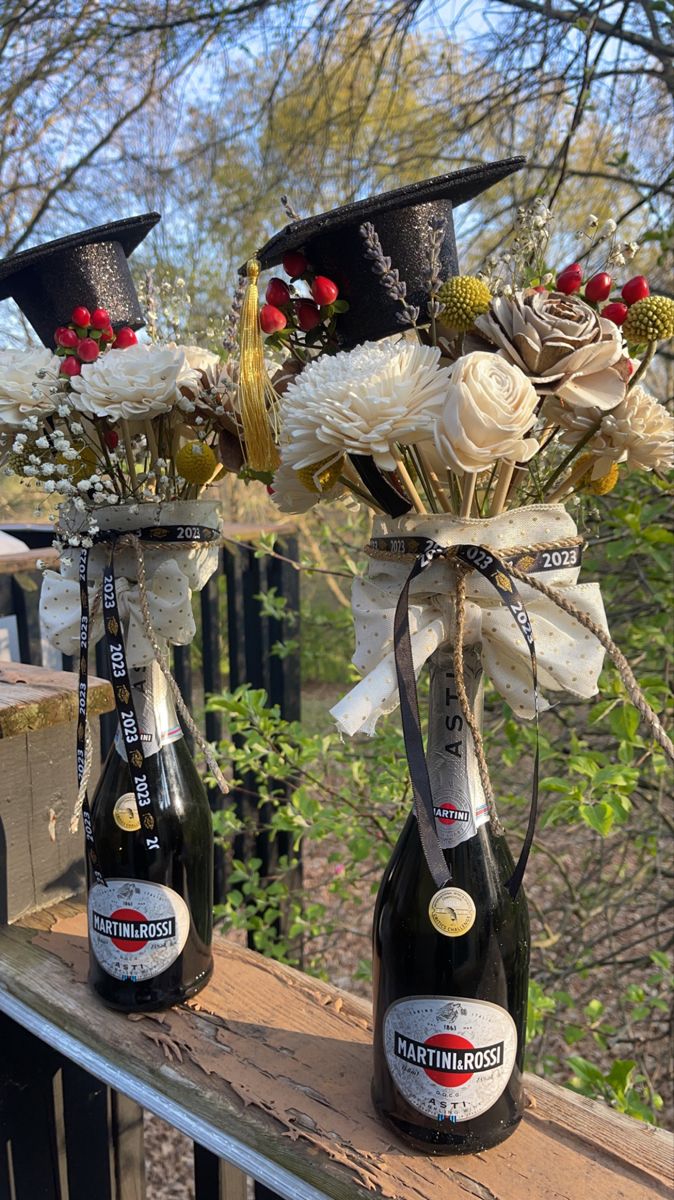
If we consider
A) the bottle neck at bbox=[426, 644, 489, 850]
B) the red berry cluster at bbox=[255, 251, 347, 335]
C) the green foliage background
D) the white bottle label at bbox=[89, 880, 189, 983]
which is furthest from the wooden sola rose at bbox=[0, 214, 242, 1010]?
the green foliage background

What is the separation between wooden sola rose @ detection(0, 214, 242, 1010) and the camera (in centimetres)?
74

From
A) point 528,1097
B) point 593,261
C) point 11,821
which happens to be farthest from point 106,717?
point 593,261

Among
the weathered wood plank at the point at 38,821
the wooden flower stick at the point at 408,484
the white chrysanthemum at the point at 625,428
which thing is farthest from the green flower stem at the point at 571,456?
the weathered wood plank at the point at 38,821

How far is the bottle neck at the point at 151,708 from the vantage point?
2.76 feet

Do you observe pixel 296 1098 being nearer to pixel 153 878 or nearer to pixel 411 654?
pixel 153 878

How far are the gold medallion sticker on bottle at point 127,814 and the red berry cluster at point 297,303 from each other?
0.48 metres

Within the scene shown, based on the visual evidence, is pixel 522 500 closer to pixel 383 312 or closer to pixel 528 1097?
pixel 383 312

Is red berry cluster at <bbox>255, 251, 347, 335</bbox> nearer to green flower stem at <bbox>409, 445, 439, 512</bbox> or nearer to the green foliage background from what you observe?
green flower stem at <bbox>409, 445, 439, 512</bbox>

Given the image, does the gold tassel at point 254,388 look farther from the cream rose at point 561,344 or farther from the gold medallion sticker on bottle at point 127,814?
the gold medallion sticker on bottle at point 127,814

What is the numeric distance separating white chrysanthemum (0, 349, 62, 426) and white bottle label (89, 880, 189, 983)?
45 cm

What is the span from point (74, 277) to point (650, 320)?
54 cm

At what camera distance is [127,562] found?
82cm

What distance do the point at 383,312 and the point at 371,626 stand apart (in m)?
0.24

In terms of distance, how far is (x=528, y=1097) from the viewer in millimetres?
715
